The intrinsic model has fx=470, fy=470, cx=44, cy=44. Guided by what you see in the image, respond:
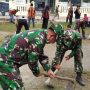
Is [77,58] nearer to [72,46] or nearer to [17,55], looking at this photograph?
[72,46]

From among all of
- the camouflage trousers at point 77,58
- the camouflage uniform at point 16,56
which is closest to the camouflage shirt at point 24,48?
the camouflage uniform at point 16,56

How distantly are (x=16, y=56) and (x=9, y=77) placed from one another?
334mm

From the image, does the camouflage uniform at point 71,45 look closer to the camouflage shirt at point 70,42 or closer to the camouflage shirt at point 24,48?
the camouflage shirt at point 70,42

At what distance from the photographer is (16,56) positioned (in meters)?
7.11

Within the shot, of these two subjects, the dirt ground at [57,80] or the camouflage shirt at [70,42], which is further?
the dirt ground at [57,80]

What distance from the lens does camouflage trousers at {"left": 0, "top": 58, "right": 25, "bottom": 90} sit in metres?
7.06

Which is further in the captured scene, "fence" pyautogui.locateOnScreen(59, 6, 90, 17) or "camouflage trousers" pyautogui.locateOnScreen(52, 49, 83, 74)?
"fence" pyautogui.locateOnScreen(59, 6, 90, 17)

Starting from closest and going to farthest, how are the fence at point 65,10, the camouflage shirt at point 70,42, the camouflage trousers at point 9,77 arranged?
1. the camouflage trousers at point 9,77
2. the camouflage shirt at point 70,42
3. the fence at point 65,10

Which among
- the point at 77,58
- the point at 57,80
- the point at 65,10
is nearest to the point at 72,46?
the point at 77,58

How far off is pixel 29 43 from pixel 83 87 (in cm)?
421

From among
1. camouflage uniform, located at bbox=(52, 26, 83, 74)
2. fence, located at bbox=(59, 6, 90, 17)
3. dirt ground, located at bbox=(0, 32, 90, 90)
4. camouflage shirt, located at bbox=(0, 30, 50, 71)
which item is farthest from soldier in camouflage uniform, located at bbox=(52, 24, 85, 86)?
fence, located at bbox=(59, 6, 90, 17)

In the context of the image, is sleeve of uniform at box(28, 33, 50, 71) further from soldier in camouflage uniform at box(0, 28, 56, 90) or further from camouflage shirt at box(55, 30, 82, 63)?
camouflage shirt at box(55, 30, 82, 63)

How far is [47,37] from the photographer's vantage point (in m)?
6.86

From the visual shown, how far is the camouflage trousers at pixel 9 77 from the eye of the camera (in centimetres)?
706
